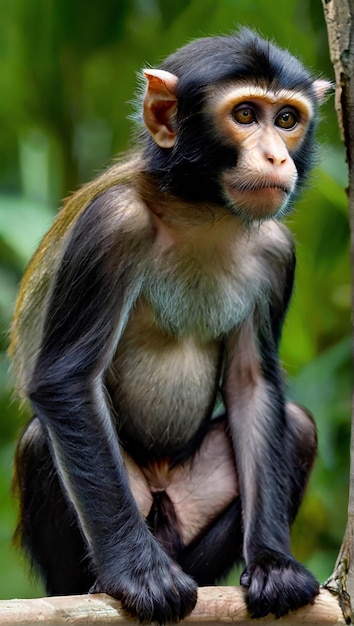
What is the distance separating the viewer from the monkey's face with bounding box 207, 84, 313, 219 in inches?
177

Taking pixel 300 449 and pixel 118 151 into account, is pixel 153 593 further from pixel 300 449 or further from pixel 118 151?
pixel 118 151

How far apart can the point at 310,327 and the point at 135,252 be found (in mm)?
2919

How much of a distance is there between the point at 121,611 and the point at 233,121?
1960 millimetres

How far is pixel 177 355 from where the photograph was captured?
5281mm

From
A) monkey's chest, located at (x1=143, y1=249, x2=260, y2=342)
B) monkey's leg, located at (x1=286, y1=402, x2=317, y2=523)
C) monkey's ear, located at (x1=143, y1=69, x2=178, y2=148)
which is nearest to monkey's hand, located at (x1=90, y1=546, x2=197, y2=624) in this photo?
monkey's leg, located at (x1=286, y1=402, x2=317, y2=523)

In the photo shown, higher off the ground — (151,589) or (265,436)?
(265,436)

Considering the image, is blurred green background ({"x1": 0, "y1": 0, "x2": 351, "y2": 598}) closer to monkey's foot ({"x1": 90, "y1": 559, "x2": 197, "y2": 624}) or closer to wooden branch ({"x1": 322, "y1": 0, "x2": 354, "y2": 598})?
monkey's foot ({"x1": 90, "y1": 559, "x2": 197, "y2": 624})

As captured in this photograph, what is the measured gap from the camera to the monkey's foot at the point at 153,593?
4434mm

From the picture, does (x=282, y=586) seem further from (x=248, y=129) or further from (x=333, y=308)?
(x=333, y=308)

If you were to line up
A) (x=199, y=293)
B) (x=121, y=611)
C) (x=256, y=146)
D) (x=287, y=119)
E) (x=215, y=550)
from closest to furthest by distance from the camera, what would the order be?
(x=121, y=611)
(x=256, y=146)
(x=287, y=119)
(x=199, y=293)
(x=215, y=550)

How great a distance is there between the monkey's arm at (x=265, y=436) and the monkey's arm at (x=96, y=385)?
535 mm

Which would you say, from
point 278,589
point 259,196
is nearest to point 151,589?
point 278,589

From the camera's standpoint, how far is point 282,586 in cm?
463

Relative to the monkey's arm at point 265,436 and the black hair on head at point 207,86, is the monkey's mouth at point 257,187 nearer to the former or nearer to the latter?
the black hair on head at point 207,86
